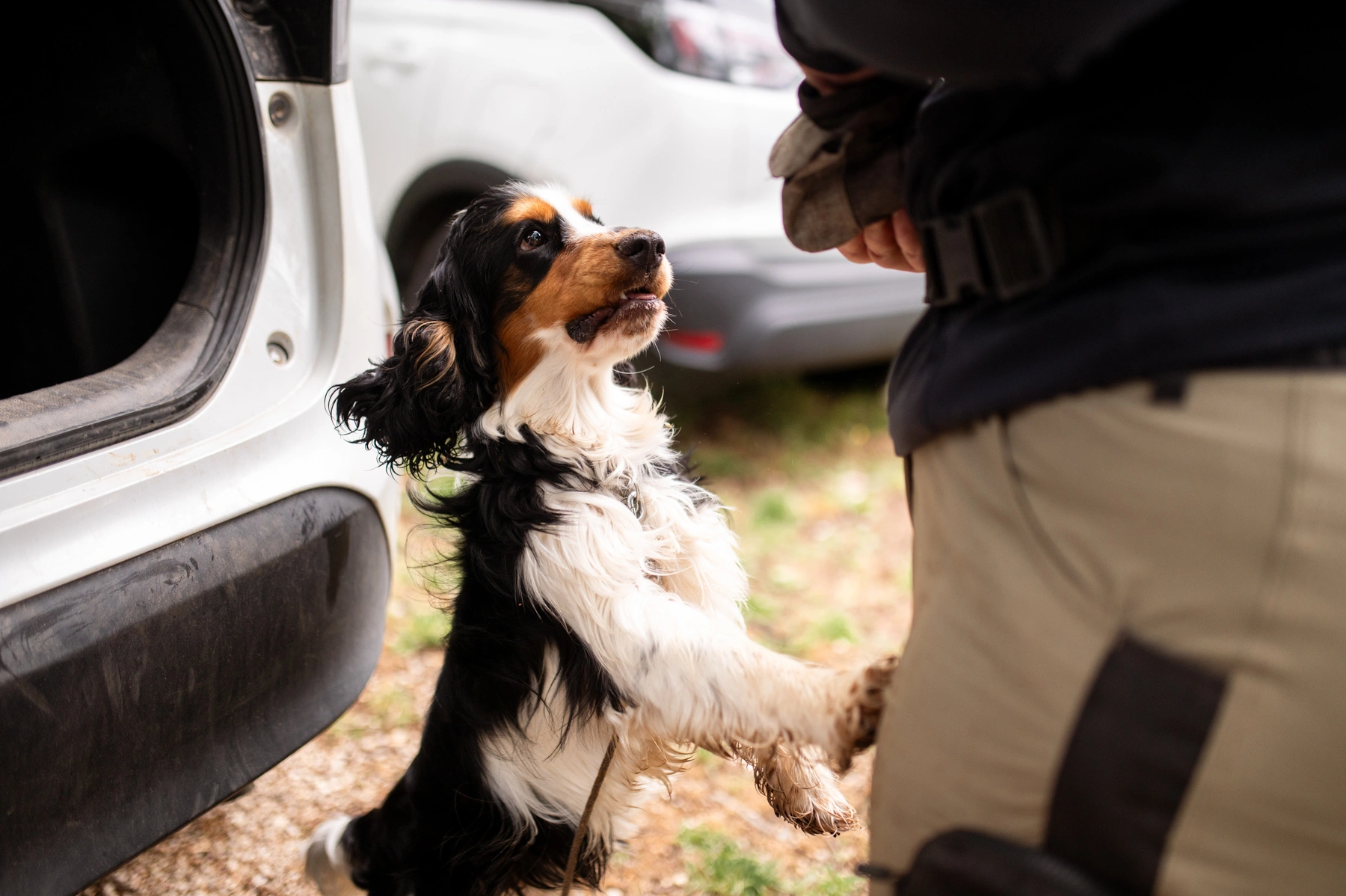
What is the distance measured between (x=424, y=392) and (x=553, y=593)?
497mm

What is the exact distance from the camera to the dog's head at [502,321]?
79.6 inches

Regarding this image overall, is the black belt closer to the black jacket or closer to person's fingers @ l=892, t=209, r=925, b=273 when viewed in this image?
the black jacket

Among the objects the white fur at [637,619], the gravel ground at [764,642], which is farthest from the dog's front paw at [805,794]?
the gravel ground at [764,642]

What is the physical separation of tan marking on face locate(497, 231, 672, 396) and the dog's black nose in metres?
0.02

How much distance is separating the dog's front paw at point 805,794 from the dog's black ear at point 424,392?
93 centimetres

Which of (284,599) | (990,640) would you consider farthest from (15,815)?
(990,640)

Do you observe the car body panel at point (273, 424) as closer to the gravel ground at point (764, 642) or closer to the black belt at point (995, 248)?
the gravel ground at point (764, 642)

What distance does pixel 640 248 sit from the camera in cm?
216

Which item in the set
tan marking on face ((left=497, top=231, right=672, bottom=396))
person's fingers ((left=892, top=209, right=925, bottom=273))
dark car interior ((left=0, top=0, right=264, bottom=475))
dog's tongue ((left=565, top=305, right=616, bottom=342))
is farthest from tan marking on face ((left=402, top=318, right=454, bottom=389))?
person's fingers ((left=892, top=209, right=925, bottom=273))

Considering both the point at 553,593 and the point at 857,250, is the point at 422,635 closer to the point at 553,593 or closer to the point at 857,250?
the point at 553,593

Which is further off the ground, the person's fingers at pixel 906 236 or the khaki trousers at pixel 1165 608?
the person's fingers at pixel 906 236

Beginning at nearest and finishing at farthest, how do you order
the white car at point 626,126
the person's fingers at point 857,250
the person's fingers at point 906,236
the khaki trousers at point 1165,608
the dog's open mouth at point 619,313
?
the khaki trousers at point 1165,608 → the person's fingers at point 906,236 → the person's fingers at point 857,250 → the dog's open mouth at point 619,313 → the white car at point 626,126

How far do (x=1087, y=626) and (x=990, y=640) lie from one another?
0.12 meters

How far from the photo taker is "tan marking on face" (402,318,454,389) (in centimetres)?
204
